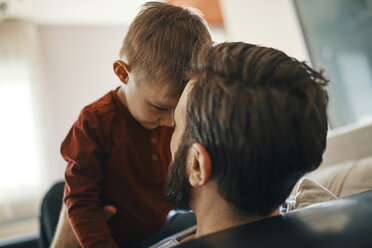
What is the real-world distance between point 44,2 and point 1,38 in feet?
2.33

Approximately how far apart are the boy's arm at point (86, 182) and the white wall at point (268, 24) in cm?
184

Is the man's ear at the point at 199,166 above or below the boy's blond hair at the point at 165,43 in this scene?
below

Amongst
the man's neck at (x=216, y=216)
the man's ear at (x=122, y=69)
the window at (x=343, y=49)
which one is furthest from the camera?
the window at (x=343, y=49)

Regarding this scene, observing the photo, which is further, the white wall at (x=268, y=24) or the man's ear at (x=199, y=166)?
the white wall at (x=268, y=24)

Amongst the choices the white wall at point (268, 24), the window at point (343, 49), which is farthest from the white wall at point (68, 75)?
the window at point (343, 49)

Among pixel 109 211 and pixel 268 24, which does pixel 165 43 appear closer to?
pixel 109 211

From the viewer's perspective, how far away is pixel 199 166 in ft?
2.25

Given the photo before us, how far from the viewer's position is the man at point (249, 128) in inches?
22.6

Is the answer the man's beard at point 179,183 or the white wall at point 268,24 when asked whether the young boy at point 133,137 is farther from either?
the white wall at point 268,24

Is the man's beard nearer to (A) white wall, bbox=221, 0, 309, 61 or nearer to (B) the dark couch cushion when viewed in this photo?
(B) the dark couch cushion

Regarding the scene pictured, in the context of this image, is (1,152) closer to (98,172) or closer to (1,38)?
(1,38)

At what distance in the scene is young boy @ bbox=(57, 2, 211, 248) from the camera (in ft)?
3.21

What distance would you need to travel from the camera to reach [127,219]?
3.87 ft

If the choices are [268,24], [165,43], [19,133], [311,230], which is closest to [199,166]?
[311,230]
